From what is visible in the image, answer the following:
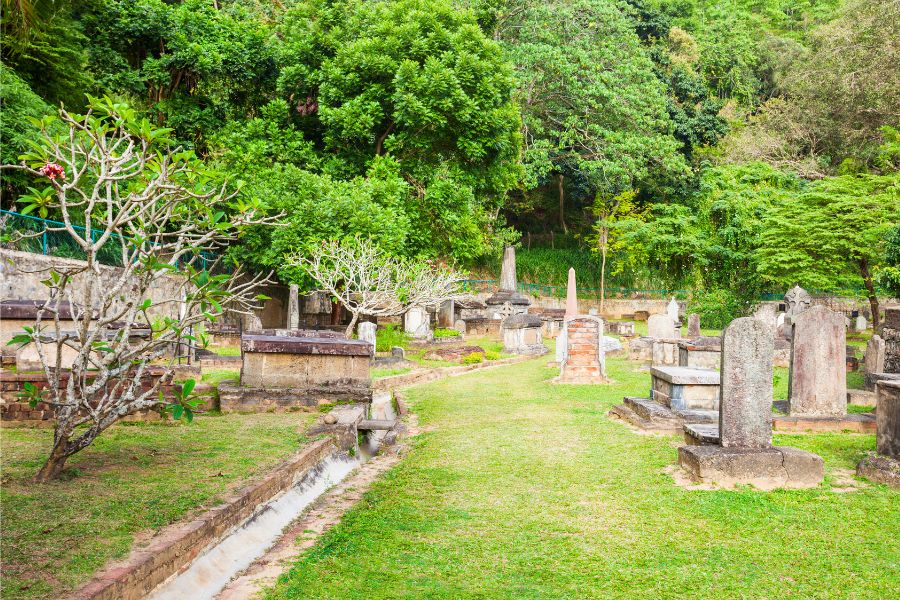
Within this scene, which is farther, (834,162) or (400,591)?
(834,162)

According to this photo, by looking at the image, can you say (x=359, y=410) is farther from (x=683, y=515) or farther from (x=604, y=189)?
(x=604, y=189)

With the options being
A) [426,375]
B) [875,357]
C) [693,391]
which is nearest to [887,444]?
[693,391]

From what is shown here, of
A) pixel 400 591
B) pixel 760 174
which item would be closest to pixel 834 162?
pixel 760 174

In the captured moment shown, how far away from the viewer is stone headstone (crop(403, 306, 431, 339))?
2194cm

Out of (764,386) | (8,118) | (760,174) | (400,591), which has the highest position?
(760,174)

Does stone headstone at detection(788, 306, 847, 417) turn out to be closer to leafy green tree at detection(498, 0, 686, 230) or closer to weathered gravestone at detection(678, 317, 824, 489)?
weathered gravestone at detection(678, 317, 824, 489)

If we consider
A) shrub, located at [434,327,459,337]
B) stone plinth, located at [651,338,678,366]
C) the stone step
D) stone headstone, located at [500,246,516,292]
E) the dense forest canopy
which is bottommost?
the stone step

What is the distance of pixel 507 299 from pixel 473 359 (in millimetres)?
9003

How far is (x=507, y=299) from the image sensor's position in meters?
26.4

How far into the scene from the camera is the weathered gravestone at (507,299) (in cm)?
2614

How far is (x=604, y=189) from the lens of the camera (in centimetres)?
3503

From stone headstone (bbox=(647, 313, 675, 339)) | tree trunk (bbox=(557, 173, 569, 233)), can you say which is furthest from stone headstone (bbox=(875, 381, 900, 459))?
tree trunk (bbox=(557, 173, 569, 233))

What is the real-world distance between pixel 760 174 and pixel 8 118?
2691 cm

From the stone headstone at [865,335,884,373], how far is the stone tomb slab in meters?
7.21
